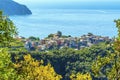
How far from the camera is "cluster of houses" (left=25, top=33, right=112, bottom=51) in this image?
108 meters

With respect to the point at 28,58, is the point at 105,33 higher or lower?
lower

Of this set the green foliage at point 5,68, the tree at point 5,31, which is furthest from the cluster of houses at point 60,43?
the green foliage at point 5,68

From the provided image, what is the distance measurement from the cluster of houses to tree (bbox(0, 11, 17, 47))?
91.9 m

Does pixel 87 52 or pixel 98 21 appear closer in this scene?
pixel 87 52

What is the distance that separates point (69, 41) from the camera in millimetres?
114438

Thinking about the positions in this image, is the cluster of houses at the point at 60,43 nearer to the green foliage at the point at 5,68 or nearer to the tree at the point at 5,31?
the tree at the point at 5,31

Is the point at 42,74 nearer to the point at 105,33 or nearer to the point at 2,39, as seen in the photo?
the point at 2,39

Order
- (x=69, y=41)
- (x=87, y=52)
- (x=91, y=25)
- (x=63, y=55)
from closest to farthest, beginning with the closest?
(x=63, y=55)
(x=87, y=52)
(x=69, y=41)
(x=91, y=25)

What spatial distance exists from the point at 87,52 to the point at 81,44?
24.9m

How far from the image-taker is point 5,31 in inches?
499

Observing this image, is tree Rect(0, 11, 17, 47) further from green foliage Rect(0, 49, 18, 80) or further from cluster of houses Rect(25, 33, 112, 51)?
cluster of houses Rect(25, 33, 112, 51)

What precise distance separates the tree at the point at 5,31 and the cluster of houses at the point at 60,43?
301ft

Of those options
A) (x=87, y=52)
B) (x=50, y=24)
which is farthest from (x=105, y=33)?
(x=87, y=52)

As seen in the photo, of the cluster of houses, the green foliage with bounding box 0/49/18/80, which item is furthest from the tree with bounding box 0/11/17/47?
the cluster of houses
